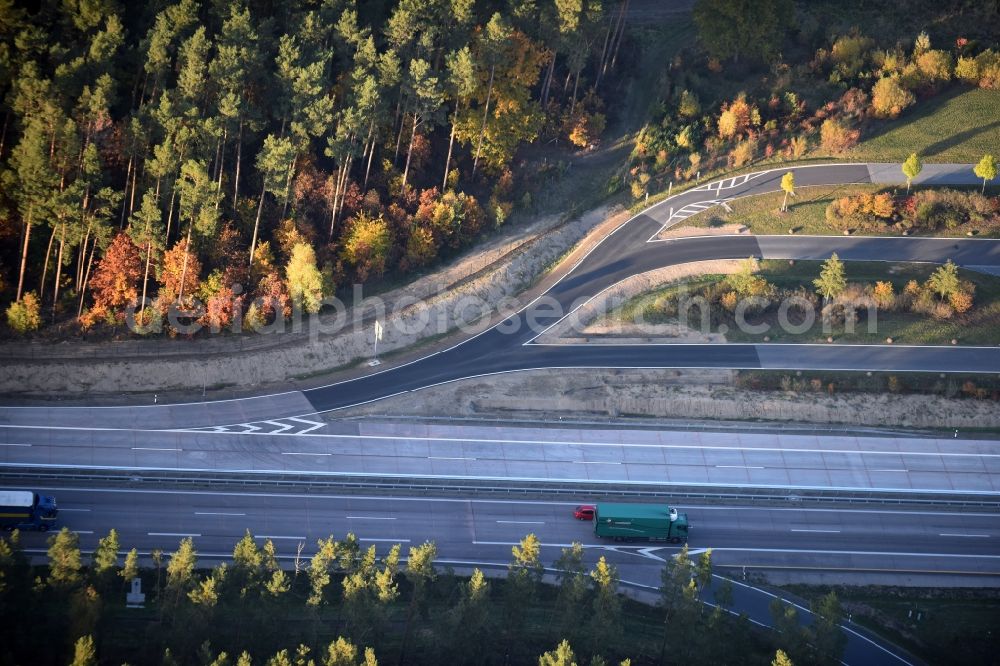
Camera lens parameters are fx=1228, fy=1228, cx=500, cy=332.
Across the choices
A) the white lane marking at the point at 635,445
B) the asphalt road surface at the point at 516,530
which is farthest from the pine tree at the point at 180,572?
the white lane marking at the point at 635,445

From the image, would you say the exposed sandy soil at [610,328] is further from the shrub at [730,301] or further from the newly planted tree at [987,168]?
the newly planted tree at [987,168]

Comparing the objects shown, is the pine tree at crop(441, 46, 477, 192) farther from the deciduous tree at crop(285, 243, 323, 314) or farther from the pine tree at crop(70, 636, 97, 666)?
the pine tree at crop(70, 636, 97, 666)

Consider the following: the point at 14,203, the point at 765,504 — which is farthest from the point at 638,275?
the point at 14,203

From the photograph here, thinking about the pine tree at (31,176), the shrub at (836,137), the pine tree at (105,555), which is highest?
the shrub at (836,137)

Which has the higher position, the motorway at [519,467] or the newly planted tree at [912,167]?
the newly planted tree at [912,167]

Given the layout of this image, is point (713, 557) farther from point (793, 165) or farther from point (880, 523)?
point (793, 165)

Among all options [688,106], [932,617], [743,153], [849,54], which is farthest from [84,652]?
[849,54]
